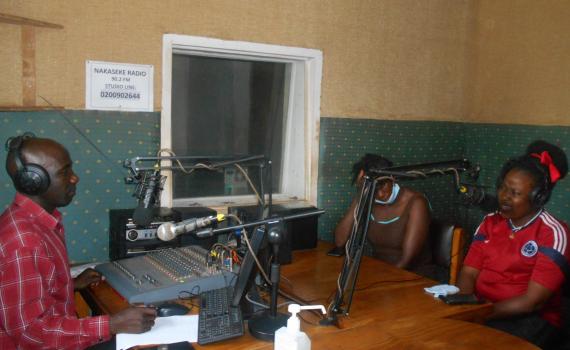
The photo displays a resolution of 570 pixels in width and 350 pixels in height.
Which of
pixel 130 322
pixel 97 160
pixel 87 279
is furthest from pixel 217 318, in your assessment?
pixel 97 160

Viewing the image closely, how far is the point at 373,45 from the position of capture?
3.42 meters

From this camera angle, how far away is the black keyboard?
1661mm

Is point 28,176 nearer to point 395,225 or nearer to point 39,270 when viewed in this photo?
point 39,270

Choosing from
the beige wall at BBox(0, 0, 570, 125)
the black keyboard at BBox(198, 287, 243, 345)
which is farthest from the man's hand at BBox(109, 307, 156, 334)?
the beige wall at BBox(0, 0, 570, 125)

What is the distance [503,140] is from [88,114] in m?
2.65

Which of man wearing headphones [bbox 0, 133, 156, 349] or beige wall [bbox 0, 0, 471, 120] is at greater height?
beige wall [bbox 0, 0, 471, 120]

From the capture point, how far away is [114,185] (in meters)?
2.67

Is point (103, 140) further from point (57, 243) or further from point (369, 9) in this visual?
point (369, 9)

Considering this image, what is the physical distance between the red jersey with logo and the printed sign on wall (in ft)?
5.89

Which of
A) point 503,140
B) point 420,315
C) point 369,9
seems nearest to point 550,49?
point 503,140

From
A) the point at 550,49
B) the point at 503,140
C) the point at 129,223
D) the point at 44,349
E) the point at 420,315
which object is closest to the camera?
the point at 44,349

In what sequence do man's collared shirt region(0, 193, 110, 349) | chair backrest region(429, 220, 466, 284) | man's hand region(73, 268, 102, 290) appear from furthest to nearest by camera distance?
1. chair backrest region(429, 220, 466, 284)
2. man's hand region(73, 268, 102, 290)
3. man's collared shirt region(0, 193, 110, 349)

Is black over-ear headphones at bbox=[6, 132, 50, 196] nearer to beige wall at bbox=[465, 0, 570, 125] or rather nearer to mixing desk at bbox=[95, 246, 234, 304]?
mixing desk at bbox=[95, 246, 234, 304]

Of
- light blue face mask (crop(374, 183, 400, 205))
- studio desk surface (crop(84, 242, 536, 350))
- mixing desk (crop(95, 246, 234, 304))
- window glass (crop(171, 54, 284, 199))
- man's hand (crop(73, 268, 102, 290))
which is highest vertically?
window glass (crop(171, 54, 284, 199))
